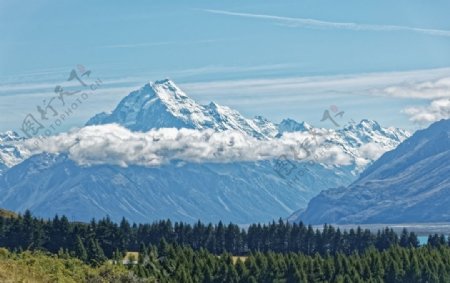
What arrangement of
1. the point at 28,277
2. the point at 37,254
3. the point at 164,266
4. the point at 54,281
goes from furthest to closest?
the point at 164,266 < the point at 37,254 < the point at 54,281 < the point at 28,277

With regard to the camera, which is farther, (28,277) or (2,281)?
(28,277)

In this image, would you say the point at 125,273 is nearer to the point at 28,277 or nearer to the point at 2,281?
the point at 28,277

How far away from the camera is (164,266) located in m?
197

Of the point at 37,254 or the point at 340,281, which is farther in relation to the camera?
the point at 340,281

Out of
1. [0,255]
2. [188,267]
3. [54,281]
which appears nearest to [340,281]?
[188,267]

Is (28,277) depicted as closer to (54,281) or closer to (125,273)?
(54,281)

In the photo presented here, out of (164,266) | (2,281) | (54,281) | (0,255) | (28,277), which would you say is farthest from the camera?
(164,266)

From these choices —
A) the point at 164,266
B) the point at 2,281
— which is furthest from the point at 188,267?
the point at 2,281

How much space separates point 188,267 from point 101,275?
5547cm

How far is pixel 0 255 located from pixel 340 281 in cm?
7716

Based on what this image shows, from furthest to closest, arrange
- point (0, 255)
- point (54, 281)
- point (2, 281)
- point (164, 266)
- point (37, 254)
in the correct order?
1. point (164, 266)
2. point (37, 254)
3. point (0, 255)
4. point (54, 281)
5. point (2, 281)

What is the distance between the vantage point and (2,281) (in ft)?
315

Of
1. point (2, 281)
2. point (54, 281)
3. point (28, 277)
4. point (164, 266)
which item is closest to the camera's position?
point (2, 281)

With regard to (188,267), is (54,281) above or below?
below
